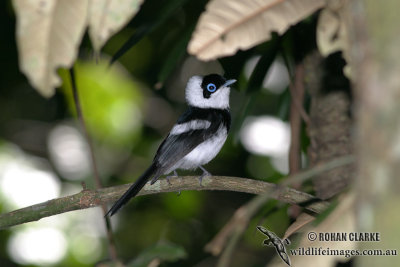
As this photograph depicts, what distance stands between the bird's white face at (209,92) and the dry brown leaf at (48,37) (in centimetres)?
379

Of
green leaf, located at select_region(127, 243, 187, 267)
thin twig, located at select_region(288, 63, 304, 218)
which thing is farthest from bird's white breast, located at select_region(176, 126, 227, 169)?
green leaf, located at select_region(127, 243, 187, 267)

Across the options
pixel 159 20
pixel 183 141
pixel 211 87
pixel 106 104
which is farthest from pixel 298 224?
pixel 106 104

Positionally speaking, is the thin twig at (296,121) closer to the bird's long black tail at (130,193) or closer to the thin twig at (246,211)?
the bird's long black tail at (130,193)

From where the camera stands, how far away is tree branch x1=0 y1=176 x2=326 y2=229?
8.54 feet

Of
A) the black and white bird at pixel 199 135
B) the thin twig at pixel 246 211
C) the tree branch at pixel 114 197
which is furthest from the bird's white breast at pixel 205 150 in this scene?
the thin twig at pixel 246 211

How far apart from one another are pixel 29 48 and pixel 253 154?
4.57 metres

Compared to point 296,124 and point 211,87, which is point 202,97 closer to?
point 211,87

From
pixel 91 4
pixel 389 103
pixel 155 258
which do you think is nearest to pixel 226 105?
pixel 155 258

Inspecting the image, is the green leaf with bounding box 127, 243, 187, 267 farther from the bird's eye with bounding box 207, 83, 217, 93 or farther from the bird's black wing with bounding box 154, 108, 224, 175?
the bird's eye with bounding box 207, 83, 217, 93

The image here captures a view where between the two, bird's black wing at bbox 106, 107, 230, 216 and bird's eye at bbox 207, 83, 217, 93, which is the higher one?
bird's eye at bbox 207, 83, 217, 93

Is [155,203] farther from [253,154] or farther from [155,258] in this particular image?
[155,258]

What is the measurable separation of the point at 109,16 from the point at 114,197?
65.9 inches

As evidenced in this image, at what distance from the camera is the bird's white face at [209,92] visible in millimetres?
5434

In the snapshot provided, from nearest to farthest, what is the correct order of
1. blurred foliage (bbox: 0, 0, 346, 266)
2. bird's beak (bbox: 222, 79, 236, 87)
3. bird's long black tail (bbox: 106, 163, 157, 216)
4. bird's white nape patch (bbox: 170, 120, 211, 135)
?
bird's long black tail (bbox: 106, 163, 157, 216) < bird's white nape patch (bbox: 170, 120, 211, 135) < bird's beak (bbox: 222, 79, 236, 87) < blurred foliage (bbox: 0, 0, 346, 266)
